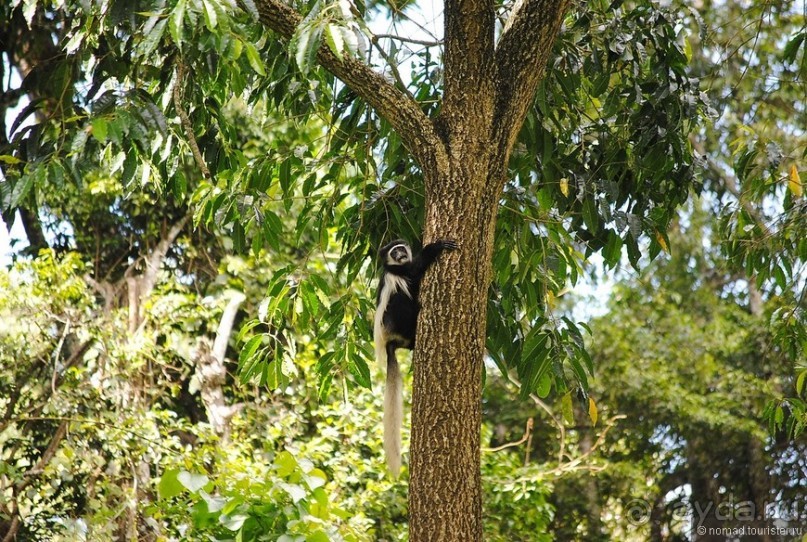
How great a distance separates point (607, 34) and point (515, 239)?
0.85 metres

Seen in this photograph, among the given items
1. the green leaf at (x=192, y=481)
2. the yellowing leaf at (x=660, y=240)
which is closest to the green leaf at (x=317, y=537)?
the green leaf at (x=192, y=481)

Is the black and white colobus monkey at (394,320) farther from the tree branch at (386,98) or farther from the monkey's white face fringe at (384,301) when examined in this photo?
the tree branch at (386,98)

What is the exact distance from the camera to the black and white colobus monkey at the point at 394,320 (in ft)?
11.0

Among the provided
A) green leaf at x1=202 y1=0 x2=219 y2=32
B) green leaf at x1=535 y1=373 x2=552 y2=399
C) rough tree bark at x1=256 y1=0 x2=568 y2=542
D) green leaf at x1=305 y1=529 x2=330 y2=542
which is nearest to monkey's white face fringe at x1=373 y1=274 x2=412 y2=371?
green leaf at x1=535 y1=373 x2=552 y2=399

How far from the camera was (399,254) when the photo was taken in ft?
12.3

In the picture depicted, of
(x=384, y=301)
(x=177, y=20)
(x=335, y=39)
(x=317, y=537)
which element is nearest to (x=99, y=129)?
(x=177, y=20)

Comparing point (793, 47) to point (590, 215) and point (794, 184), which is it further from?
point (590, 215)

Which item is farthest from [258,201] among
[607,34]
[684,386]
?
[684,386]

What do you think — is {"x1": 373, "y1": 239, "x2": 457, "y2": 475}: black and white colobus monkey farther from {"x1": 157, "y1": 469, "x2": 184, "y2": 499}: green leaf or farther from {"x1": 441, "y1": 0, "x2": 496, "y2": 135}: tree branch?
{"x1": 157, "y1": 469, "x2": 184, "y2": 499}: green leaf

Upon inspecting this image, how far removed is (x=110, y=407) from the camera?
6016 millimetres

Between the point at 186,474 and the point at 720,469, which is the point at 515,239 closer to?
the point at 186,474

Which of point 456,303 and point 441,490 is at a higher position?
point 456,303

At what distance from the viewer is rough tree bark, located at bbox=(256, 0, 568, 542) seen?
7.72ft

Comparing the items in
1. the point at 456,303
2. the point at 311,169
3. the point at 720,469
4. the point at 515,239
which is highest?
the point at 311,169
